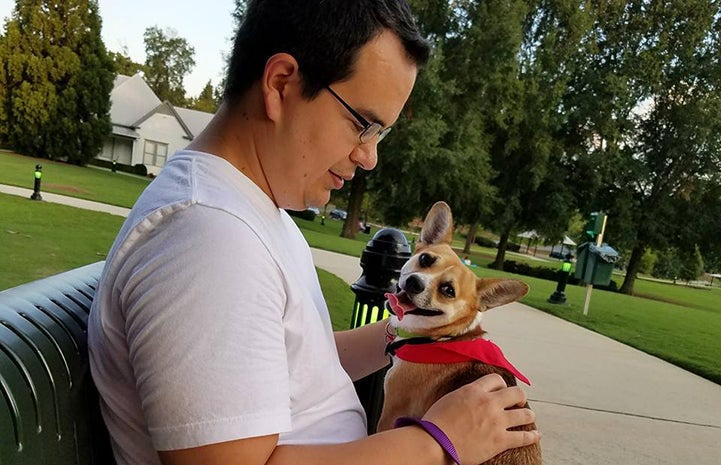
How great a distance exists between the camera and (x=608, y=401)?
18.5 feet

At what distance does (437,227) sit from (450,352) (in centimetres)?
74

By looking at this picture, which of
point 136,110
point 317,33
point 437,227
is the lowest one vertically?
point 437,227

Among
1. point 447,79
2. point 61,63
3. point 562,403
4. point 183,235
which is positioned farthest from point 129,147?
point 183,235

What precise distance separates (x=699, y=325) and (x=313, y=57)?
49.0 feet

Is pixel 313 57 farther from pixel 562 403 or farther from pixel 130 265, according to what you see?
pixel 562 403

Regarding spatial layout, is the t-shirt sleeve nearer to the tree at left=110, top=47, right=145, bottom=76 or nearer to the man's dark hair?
the man's dark hair

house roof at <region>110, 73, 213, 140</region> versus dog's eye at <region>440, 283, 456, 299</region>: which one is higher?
house roof at <region>110, 73, 213, 140</region>

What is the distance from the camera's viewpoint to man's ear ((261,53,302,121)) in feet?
3.90

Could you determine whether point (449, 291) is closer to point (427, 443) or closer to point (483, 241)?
point (427, 443)

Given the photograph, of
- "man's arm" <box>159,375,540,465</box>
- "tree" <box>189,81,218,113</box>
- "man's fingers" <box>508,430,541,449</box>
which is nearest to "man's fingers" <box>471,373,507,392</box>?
"man's arm" <box>159,375,540,465</box>

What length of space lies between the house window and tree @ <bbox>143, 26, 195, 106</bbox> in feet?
69.6

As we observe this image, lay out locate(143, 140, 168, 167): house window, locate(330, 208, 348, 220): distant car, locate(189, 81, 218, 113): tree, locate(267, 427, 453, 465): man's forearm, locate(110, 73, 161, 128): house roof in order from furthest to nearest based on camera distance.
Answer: locate(189, 81, 218, 113): tree, locate(330, 208, 348, 220): distant car, locate(110, 73, 161, 128): house roof, locate(143, 140, 168, 167): house window, locate(267, 427, 453, 465): man's forearm

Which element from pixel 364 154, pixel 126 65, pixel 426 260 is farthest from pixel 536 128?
pixel 126 65

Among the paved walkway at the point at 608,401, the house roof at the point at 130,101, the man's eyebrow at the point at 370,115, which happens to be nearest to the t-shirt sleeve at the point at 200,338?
the man's eyebrow at the point at 370,115
